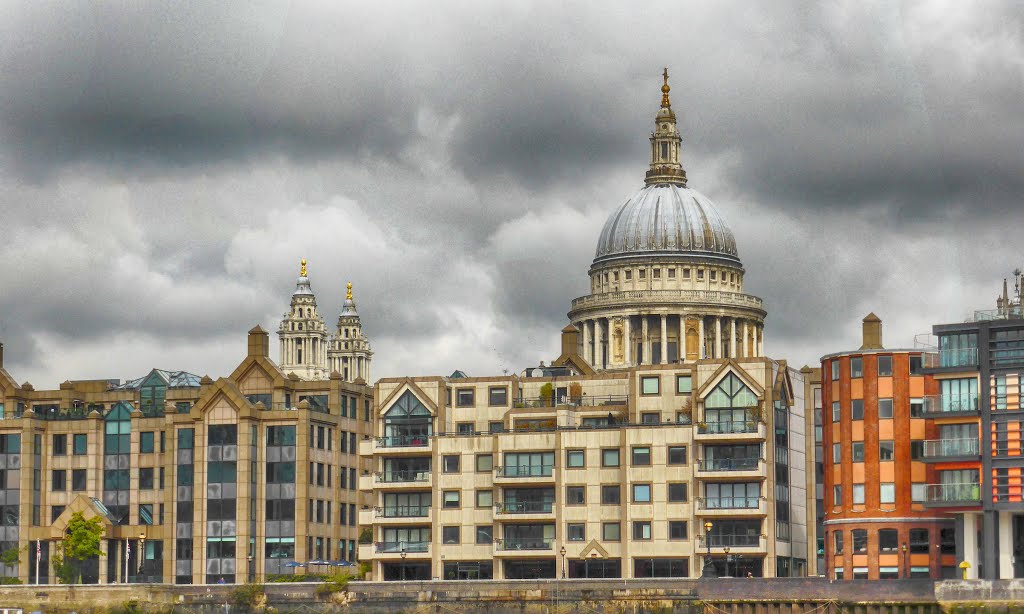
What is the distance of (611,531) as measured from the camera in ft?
506

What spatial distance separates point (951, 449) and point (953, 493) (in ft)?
9.47

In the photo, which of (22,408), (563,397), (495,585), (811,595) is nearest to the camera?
(811,595)

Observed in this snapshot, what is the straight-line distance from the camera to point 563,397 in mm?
164125

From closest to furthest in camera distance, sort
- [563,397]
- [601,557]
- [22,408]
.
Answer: [601,557]
[563,397]
[22,408]

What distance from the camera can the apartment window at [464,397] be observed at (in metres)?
166

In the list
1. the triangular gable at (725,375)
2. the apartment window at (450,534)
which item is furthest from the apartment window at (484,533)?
the triangular gable at (725,375)

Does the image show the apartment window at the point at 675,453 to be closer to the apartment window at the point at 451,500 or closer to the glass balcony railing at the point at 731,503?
the glass balcony railing at the point at 731,503

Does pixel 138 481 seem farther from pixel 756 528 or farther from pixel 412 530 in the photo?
pixel 756 528

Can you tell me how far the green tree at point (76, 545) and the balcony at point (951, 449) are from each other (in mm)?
62636

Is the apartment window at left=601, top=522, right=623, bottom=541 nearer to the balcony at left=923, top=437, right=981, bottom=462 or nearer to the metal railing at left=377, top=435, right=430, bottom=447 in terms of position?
the metal railing at left=377, top=435, right=430, bottom=447

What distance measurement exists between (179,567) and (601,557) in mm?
34323

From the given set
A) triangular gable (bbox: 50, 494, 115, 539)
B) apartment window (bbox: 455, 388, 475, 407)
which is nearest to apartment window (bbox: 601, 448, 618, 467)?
apartment window (bbox: 455, 388, 475, 407)

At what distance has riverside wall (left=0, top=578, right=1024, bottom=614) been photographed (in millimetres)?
129875

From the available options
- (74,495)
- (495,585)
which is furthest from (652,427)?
(74,495)
